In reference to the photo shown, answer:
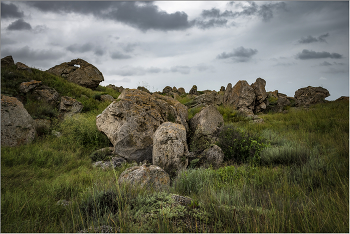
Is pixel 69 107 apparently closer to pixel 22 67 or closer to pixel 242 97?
pixel 22 67

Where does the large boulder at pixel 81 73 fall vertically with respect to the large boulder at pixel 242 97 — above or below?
above

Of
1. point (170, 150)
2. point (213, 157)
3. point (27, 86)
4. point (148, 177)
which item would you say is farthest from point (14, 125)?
point (213, 157)

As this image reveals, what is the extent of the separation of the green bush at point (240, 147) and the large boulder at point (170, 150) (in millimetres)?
1668

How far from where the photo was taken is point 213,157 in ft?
20.2

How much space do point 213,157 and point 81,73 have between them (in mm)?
20776

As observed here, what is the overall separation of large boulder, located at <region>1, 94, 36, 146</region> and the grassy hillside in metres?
0.48

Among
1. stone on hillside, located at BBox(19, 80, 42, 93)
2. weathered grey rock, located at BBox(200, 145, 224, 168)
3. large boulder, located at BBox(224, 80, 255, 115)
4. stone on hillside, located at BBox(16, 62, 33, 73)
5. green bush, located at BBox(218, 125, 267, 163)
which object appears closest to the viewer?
weathered grey rock, located at BBox(200, 145, 224, 168)

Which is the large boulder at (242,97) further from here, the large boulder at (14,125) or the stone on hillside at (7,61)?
the stone on hillside at (7,61)

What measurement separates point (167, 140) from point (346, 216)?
14.4 ft

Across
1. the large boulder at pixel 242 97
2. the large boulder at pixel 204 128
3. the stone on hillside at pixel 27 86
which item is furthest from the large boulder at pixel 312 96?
the stone on hillside at pixel 27 86

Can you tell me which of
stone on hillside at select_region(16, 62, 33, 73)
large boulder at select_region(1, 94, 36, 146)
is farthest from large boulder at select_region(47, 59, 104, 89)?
large boulder at select_region(1, 94, 36, 146)

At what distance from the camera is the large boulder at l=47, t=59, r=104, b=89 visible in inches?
843

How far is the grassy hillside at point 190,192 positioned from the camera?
2309 millimetres

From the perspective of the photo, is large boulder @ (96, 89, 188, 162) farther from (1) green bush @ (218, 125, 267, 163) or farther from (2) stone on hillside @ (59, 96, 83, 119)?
(2) stone on hillside @ (59, 96, 83, 119)
